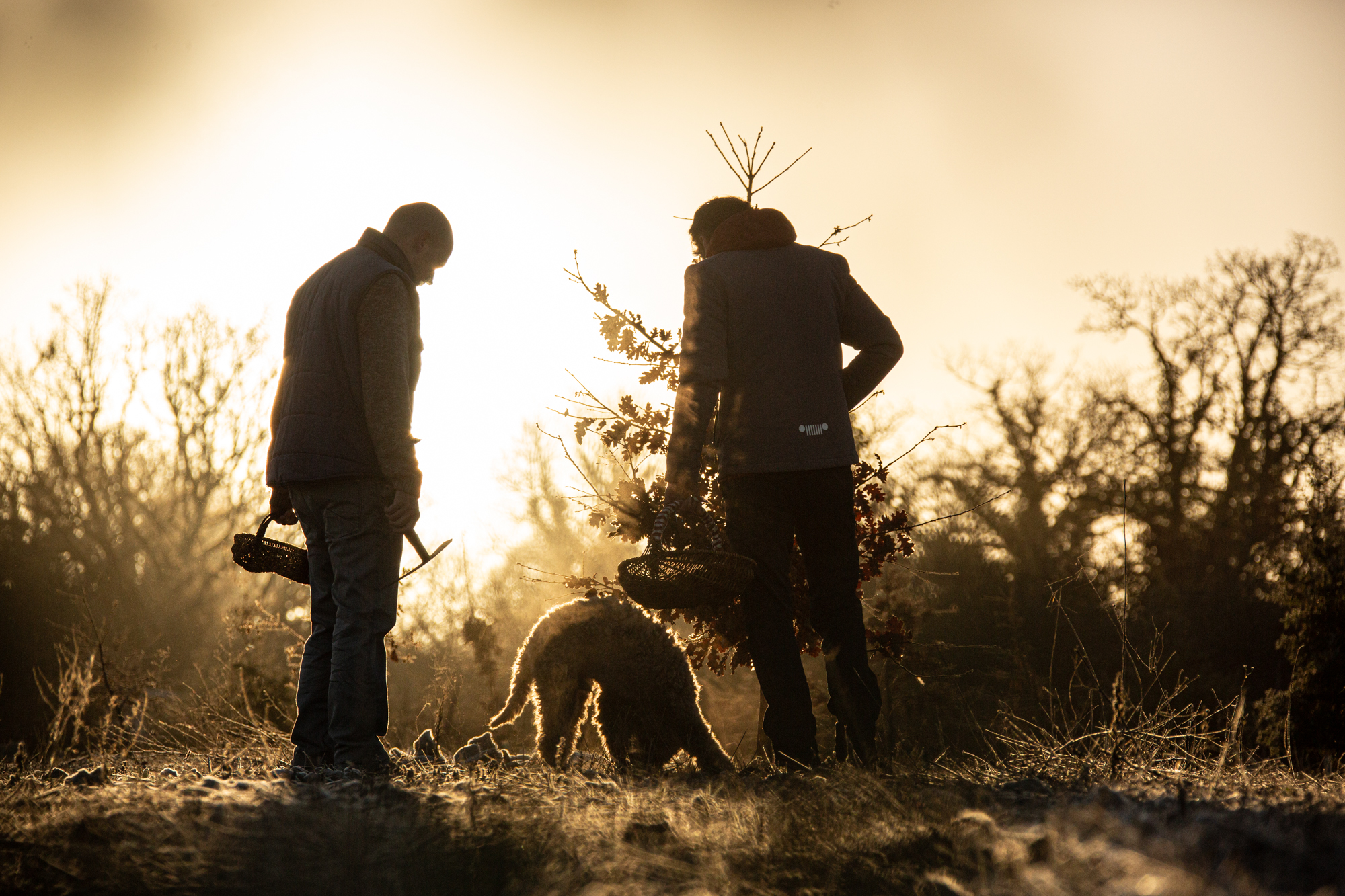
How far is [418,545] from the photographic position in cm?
347

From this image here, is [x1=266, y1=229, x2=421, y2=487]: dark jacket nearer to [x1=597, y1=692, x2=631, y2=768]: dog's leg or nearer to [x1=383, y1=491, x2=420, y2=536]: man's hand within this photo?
[x1=383, y1=491, x2=420, y2=536]: man's hand

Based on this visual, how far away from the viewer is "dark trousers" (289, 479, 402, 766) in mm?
3143

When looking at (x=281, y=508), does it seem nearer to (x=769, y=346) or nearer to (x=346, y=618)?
(x=346, y=618)

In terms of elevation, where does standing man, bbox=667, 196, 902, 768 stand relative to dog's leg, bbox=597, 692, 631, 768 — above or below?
above

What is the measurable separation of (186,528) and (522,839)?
79.7 feet

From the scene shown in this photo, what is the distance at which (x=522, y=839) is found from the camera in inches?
73.0

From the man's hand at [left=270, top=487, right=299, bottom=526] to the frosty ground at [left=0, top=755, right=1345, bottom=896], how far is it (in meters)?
1.36

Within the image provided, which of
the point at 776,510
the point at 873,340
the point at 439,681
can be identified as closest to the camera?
the point at 776,510

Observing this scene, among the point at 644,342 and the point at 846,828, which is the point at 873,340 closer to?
the point at 644,342

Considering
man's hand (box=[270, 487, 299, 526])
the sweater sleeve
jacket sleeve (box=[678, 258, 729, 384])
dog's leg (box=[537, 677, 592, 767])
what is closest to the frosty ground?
the sweater sleeve

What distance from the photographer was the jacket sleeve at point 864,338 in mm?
3547

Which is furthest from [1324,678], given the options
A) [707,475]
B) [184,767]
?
[184,767]

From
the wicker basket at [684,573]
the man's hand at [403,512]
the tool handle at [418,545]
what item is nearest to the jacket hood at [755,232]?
the wicker basket at [684,573]

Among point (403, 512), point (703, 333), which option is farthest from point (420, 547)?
point (703, 333)
